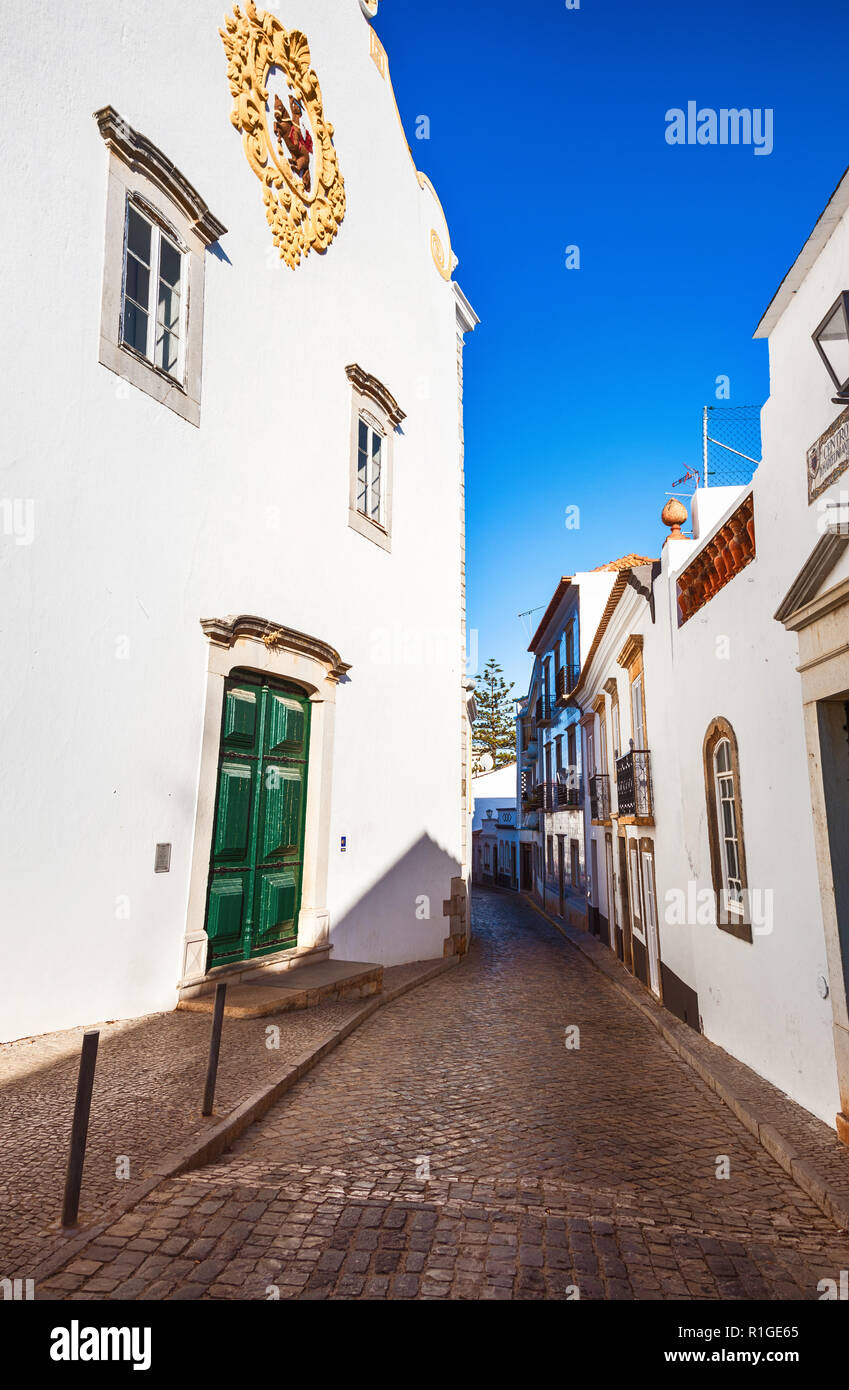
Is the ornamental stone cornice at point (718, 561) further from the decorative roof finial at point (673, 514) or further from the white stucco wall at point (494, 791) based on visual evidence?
the white stucco wall at point (494, 791)

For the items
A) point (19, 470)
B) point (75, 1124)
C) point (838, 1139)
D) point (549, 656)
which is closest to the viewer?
point (75, 1124)

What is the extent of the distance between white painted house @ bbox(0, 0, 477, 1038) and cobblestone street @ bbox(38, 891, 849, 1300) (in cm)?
220

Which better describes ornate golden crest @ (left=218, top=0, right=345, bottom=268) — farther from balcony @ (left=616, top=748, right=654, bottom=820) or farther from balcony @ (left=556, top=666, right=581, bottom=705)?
balcony @ (left=556, top=666, right=581, bottom=705)

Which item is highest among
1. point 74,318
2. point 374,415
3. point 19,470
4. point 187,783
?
point 374,415

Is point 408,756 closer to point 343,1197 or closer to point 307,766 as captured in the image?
point 307,766

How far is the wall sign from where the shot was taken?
4746 millimetres

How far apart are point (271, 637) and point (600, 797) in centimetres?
1010

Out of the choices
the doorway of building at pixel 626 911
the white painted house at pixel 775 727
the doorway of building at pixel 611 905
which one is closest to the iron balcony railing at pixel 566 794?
the doorway of building at pixel 611 905

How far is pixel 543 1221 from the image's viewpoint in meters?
3.52

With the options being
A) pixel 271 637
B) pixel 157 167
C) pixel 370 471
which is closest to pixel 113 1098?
pixel 271 637

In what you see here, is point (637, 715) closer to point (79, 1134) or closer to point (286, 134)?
point (286, 134)

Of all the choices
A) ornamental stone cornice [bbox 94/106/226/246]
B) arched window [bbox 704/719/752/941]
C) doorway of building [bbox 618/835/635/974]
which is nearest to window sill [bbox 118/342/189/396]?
ornamental stone cornice [bbox 94/106/226/246]
